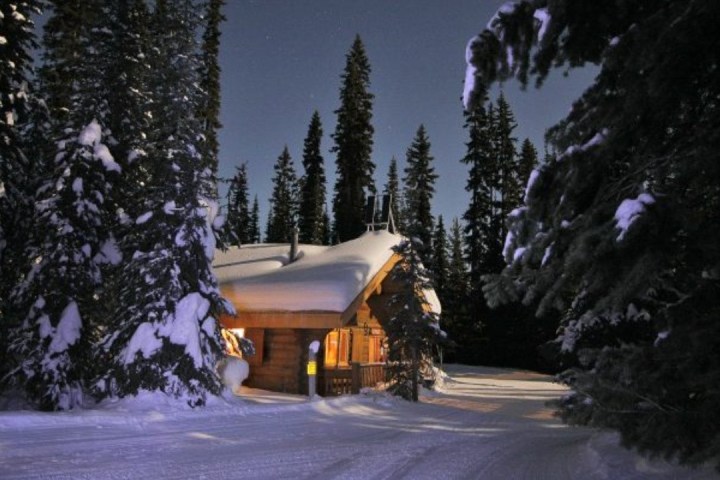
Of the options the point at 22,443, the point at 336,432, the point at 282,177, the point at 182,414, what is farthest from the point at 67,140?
the point at 282,177

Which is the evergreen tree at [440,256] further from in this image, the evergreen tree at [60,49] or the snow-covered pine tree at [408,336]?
the evergreen tree at [60,49]

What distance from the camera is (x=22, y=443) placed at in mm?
8445

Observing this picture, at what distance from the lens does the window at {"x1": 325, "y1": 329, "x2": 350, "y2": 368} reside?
71.1ft

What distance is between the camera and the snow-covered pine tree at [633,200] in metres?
4.06

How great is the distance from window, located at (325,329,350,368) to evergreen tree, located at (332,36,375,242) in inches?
998

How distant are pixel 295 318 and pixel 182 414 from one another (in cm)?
718

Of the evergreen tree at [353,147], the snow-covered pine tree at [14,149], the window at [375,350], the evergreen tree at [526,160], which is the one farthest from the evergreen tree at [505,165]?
the snow-covered pine tree at [14,149]

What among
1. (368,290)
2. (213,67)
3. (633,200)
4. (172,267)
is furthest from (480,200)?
(633,200)

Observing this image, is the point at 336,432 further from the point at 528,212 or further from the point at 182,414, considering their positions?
the point at 528,212

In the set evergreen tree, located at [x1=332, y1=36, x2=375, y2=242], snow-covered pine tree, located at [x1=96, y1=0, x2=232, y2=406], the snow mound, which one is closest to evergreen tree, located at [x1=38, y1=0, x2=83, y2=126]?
snow-covered pine tree, located at [x1=96, y1=0, x2=232, y2=406]

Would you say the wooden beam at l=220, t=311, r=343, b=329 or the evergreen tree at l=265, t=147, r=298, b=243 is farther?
the evergreen tree at l=265, t=147, r=298, b=243

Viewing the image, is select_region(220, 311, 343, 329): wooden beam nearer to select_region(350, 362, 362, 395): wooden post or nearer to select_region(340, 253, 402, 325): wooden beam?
select_region(340, 253, 402, 325): wooden beam

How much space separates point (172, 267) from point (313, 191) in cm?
4040

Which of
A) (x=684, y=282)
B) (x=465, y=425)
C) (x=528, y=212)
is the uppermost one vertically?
(x=528, y=212)
